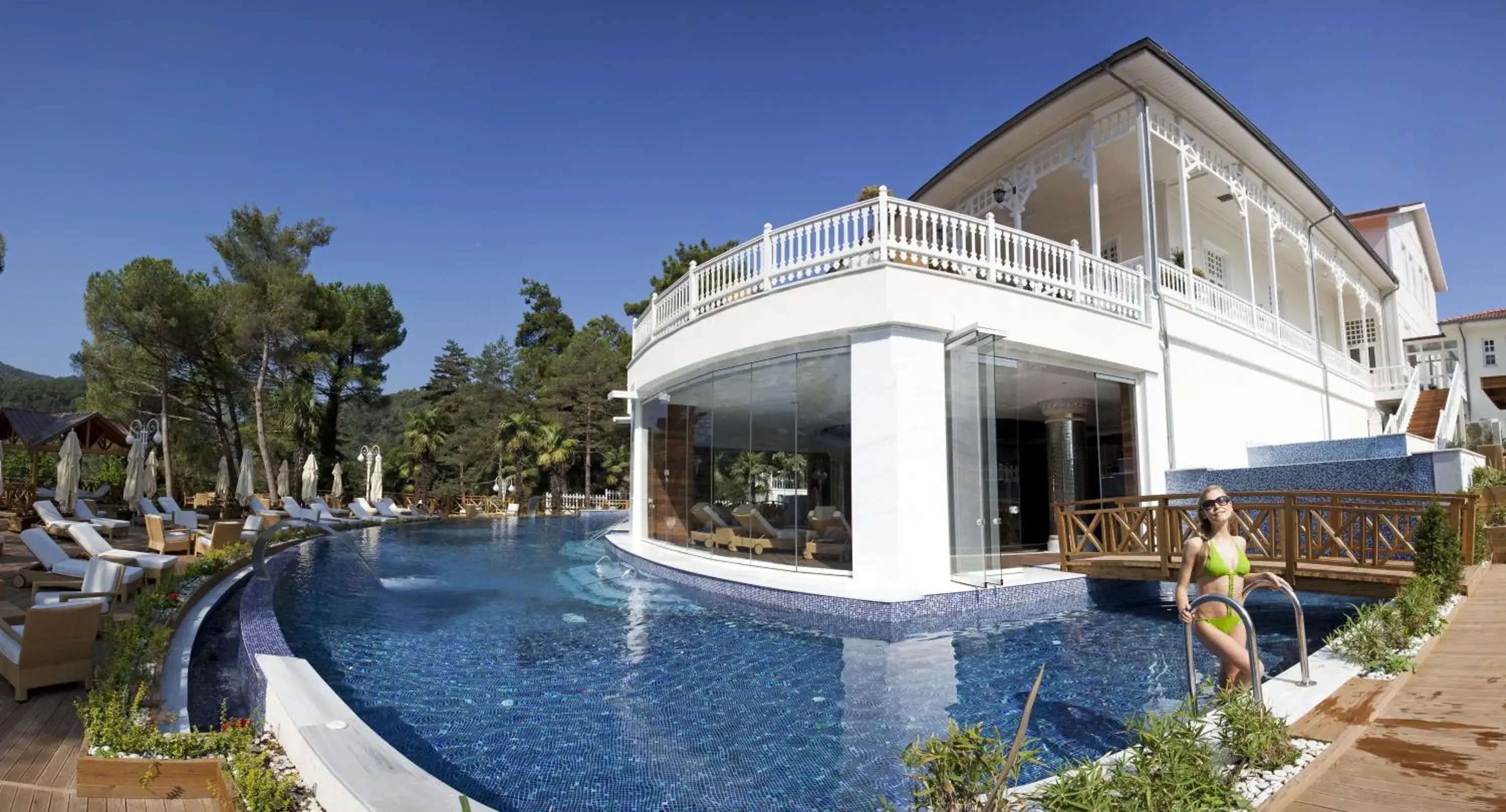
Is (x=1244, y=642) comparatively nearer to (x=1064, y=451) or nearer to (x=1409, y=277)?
(x=1064, y=451)

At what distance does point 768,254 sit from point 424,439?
27058 mm

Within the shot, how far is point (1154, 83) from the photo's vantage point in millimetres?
11500

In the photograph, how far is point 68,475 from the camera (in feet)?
53.8

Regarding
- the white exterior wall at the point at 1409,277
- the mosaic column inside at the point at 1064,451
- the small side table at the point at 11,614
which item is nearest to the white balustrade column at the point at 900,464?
the mosaic column inside at the point at 1064,451

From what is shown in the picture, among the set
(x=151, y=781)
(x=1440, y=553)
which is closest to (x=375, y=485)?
(x=151, y=781)

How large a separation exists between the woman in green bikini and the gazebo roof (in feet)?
80.8

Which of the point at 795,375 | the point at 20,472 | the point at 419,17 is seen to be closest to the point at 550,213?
the point at 419,17

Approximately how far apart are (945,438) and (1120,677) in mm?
3518

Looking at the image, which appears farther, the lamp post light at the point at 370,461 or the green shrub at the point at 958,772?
the lamp post light at the point at 370,461

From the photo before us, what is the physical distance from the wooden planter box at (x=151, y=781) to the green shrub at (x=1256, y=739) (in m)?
4.37

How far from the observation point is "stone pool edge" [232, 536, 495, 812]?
2.53m

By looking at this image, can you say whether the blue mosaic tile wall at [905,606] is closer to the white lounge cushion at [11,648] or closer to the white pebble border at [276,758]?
the white pebble border at [276,758]

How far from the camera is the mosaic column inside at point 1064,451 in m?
11.3

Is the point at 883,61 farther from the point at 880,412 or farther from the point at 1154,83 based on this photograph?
the point at 880,412
